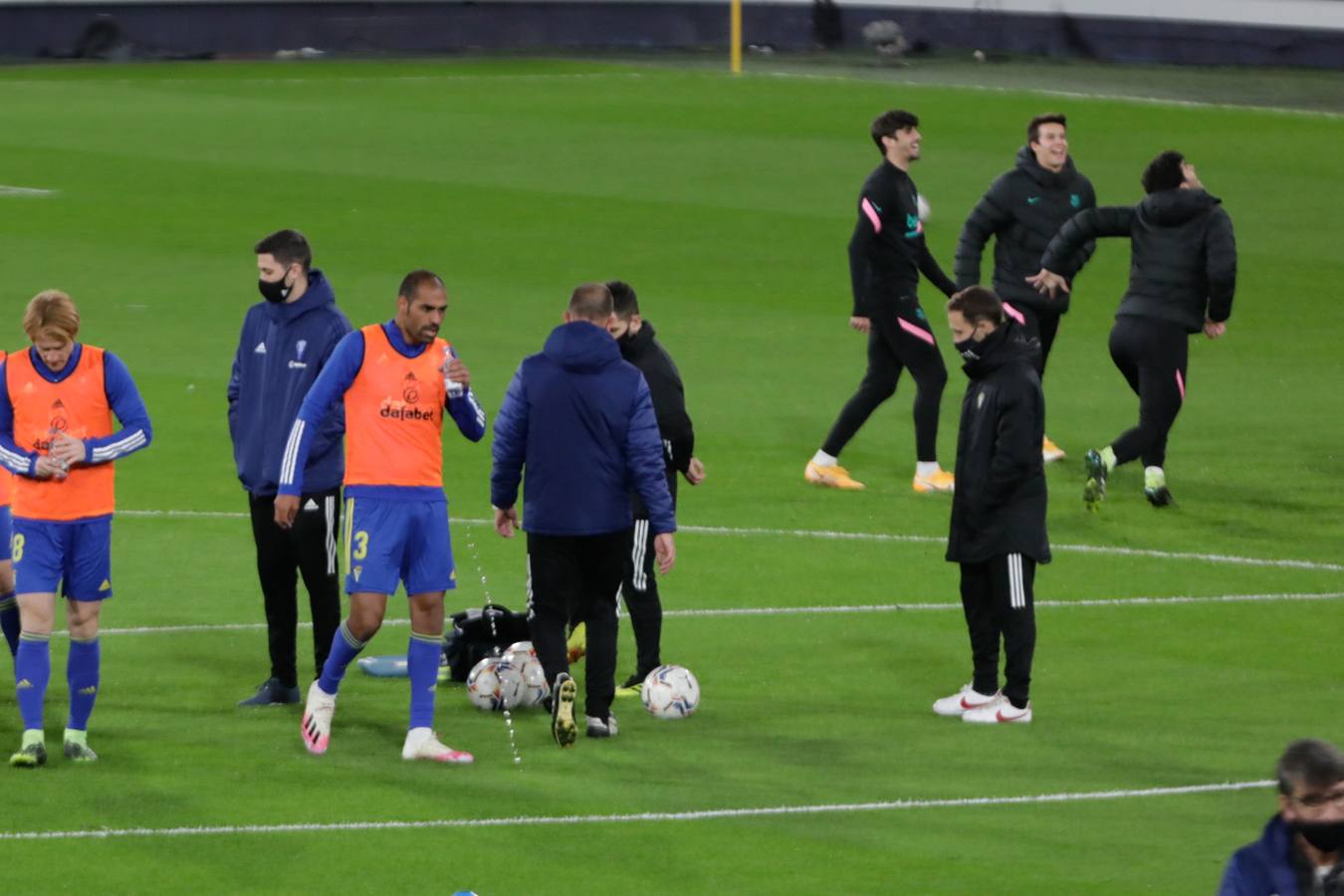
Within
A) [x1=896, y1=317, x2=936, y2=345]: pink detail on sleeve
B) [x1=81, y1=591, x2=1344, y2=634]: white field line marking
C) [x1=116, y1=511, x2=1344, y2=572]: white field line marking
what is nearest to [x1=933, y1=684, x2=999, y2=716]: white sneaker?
[x1=81, y1=591, x2=1344, y2=634]: white field line marking

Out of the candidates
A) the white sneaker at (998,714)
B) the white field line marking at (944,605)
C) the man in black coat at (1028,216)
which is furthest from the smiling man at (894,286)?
the white sneaker at (998,714)

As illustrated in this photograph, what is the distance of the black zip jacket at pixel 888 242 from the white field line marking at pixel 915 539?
1.82m

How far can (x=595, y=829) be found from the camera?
9.16 m

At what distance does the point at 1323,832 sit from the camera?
6.12 m

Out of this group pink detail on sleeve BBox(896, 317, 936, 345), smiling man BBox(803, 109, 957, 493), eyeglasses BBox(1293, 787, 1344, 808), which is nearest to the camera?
eyeglasses BBox(1293, 787, 1344, 808)

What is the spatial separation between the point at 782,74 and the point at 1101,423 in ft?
74.4

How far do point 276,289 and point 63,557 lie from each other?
1.68 metres

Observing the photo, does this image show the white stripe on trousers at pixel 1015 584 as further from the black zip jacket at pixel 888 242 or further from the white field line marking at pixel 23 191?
the white field line marking at pixel 23 191

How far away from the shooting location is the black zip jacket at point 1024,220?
53.3ft

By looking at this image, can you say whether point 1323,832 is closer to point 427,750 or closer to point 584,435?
point 584,435

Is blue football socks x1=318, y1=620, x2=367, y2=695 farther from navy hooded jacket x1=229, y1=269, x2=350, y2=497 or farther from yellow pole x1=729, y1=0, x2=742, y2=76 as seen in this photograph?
yellow pole x1=729, y1=0, x2=742, y2=76

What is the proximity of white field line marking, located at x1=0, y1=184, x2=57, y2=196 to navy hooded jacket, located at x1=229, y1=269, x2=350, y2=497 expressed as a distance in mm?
19592

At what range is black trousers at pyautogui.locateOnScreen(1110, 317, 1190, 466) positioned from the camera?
15.5 meters

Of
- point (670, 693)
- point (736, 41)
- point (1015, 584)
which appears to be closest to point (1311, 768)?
point (1015, 584)
